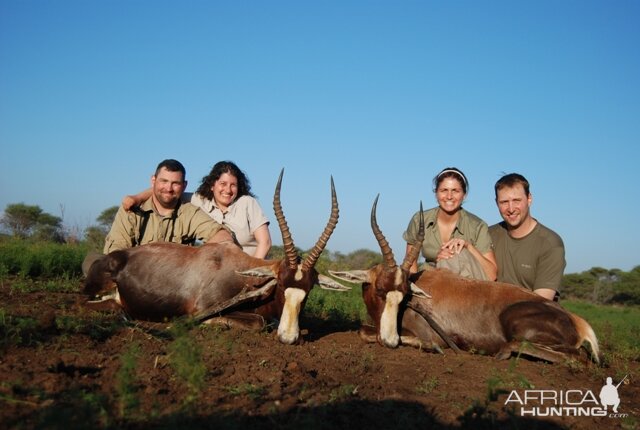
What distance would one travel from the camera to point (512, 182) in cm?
745

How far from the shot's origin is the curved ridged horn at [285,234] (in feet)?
21.5

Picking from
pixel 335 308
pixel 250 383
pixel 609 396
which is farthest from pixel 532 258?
pixel 250 383

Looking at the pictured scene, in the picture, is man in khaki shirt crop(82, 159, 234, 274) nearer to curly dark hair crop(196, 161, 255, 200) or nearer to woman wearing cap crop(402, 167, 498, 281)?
curly dark hair crop(196, 161, 255, 200)

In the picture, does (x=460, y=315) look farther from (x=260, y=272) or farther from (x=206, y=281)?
(x=206, y=281)

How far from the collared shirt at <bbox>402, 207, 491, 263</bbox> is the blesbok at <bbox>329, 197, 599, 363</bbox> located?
65 centimetres

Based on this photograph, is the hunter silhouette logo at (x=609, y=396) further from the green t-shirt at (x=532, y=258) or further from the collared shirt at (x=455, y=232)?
the collared shirt at (x=455, y=232)

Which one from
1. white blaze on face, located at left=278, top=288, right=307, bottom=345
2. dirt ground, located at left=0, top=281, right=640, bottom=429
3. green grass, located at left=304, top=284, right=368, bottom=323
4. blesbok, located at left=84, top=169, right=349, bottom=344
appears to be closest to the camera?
dirt ground, located at left=0, top=281, right=640, bottom=429

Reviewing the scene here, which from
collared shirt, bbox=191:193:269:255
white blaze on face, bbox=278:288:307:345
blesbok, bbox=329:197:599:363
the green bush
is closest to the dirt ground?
white blaze on face, bbox=278:288:307:345

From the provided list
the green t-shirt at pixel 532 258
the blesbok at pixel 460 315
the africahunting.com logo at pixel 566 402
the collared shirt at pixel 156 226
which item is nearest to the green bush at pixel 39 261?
the collared shirt at pixel 156 226

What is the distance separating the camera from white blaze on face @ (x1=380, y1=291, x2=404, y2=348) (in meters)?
6.43

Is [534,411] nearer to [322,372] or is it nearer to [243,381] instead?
[322,372]

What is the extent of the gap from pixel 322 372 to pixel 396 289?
2.07m

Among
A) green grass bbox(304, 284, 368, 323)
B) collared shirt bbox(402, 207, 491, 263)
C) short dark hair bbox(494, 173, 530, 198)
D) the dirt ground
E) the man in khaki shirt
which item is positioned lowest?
green grass bbox(304, 284, 368, 323)

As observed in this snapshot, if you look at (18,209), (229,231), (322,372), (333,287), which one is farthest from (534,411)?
(18,209)
